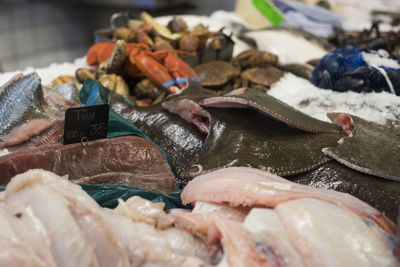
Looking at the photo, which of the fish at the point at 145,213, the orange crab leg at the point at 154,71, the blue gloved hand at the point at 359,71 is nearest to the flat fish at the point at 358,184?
the fish at the point at 145,213

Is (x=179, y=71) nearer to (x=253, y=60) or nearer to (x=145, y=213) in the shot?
(x=253, y=60)

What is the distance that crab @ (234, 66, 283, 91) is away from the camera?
3467mm

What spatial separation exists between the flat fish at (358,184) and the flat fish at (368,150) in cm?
3

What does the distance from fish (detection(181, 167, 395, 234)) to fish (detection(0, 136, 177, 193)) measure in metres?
0.44

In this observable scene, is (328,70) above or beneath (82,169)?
above

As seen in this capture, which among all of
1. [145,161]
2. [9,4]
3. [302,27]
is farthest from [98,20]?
[145,161]

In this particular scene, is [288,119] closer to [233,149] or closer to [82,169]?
[233,149]

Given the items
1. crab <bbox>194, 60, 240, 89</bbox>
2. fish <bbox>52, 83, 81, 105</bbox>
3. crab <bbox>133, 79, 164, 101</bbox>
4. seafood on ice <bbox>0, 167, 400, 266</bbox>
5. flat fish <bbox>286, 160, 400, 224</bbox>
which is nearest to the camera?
seafood on ice <bbox>0, 167, 400, 266</bbox>

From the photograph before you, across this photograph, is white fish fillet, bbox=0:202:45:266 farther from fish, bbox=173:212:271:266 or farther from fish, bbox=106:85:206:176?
fish, bbox=106:85:206:176

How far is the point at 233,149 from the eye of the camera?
1.92 metres

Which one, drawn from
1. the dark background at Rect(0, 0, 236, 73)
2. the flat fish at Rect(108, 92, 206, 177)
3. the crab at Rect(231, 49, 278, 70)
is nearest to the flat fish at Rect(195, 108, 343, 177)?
the flat fish at Rect(108, 92, 206, 177)

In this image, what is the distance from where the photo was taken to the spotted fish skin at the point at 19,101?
80.8 inches

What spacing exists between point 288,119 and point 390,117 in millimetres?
838

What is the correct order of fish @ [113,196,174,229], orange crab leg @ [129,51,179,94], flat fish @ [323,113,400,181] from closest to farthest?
fish @ [113,196,174,229]
flat fish @ [323,113,400,181]
orange crab leg @ [129,51,179,94]
